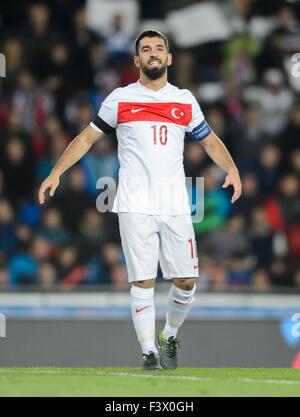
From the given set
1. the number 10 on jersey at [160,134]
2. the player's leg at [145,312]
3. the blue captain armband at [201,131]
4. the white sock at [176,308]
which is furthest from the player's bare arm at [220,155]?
the player's leg at [145,312]

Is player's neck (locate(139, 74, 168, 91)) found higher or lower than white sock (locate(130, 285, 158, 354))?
higher

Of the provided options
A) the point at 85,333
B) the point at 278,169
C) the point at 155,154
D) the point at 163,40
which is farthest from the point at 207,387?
the point at 278,169

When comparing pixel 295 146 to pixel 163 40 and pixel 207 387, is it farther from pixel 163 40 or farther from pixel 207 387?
pixel 207 387

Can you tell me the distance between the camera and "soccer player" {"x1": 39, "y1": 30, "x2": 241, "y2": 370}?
9.95m

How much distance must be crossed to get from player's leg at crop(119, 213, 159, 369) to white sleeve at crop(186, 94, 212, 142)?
2.32 feet

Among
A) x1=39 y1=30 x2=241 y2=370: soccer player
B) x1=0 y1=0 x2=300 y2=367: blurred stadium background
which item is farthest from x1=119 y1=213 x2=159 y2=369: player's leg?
x1=0 y1=0 x2=300 y2=367: blurred stadium background

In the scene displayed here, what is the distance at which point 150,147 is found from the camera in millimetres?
9945

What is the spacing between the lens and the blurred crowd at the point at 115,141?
16.8 metres

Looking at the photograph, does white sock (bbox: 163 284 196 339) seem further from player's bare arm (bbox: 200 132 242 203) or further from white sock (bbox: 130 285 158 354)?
player's bare arm (bbox: 200 132 242 203)

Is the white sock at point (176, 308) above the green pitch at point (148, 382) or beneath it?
above

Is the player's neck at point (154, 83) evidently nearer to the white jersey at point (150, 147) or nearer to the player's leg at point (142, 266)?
the white jersey at point (150, 147)

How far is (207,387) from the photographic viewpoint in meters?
8.73

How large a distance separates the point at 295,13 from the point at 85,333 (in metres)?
6.17

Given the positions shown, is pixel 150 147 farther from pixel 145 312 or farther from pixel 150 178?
pixel 145 312
